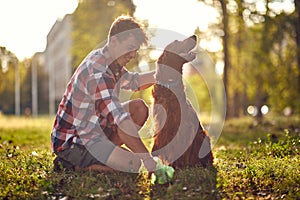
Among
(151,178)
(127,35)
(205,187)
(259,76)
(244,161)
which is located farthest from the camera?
(259,76)

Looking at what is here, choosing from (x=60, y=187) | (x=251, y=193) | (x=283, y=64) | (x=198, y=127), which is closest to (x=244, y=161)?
(x=198, y=127)

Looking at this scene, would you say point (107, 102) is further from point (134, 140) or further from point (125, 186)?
point (125, 186)

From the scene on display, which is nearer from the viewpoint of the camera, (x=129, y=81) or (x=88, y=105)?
(x=88, y=105)

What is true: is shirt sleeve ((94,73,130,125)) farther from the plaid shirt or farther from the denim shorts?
the denim shorts

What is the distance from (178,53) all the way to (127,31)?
0.60 m

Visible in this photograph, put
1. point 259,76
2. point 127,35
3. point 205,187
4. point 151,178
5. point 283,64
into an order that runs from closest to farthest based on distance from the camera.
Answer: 1. point 205,187
2. point 151,178
3. point 127,35
4. point 283,64
5. point 259,76

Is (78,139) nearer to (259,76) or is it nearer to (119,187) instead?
(119,187)

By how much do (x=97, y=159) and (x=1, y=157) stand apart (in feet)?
5.11

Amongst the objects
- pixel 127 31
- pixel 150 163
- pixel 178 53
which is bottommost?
pixel 150 163

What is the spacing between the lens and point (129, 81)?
22.3 feet

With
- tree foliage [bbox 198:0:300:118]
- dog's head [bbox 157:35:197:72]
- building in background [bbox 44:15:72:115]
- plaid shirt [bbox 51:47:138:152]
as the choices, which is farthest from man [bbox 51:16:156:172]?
building in background [bbox 44:15:72:115]

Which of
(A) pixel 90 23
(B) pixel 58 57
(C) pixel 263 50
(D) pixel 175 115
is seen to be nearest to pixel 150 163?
(D) pixel 175 115

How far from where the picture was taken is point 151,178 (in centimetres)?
551

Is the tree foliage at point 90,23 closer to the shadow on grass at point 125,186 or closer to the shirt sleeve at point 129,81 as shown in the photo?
the shirt sleeve at point 129,81
